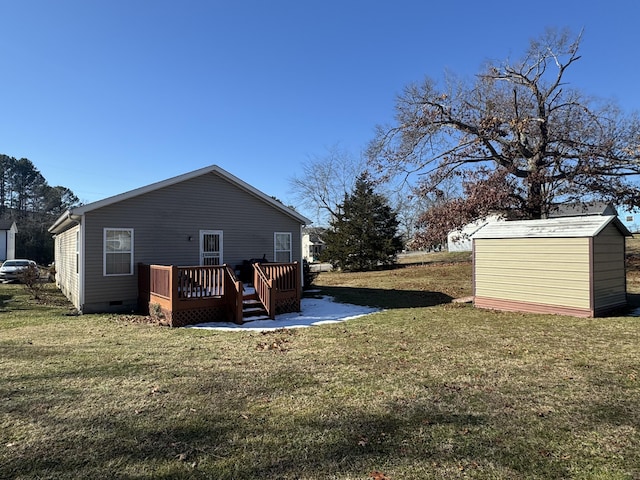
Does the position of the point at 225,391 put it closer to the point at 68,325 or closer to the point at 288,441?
the point at 288,441

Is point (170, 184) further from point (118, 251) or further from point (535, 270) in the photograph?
point (535, 270)

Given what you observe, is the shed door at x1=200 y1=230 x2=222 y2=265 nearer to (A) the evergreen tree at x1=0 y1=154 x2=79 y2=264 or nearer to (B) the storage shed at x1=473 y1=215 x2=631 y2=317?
(B) the storage shed at x1=473 y1=215 x2=631 y2=317

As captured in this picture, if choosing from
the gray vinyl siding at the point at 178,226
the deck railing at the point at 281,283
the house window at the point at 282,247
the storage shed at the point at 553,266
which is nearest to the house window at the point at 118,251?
the gray vinyl siding at the point at 178,226

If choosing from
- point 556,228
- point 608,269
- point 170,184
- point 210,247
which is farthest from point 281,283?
point 608,269

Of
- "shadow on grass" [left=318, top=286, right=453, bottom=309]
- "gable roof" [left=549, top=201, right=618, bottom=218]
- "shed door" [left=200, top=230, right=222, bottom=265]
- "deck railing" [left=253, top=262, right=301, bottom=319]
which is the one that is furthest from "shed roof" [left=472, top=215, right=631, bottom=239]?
"gable roof" [left=549, top=201, right=618, bottom=218]

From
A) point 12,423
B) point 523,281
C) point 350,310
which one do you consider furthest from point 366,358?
point 523,281

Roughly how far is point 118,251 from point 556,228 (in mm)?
11960

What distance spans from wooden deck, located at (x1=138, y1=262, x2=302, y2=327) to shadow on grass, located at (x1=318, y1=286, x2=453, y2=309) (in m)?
3.31

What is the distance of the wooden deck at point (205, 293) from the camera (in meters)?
9.27

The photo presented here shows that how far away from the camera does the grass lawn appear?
3059mm

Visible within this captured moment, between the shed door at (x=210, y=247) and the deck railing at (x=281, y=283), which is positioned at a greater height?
the shed door at (x=210, y=247)

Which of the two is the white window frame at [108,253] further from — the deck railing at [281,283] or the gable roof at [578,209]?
the gable roof at [578,209]

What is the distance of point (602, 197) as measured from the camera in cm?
1870

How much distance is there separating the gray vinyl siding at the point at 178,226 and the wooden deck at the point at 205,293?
1072 millimetres
